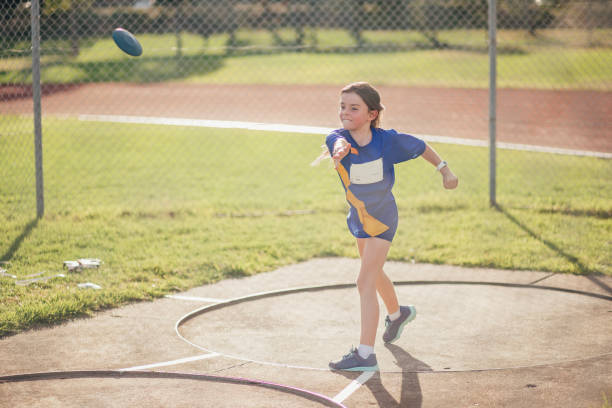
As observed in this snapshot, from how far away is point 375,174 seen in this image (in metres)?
4.71

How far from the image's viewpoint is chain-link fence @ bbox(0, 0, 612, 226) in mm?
10734

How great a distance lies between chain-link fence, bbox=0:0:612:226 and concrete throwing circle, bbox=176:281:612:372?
3510 mm

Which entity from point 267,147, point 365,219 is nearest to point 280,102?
point 267,147

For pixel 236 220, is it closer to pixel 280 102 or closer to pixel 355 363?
pixel 355 363

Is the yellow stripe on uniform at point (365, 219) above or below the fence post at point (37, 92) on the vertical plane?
below

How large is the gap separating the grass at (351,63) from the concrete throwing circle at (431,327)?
13.7m

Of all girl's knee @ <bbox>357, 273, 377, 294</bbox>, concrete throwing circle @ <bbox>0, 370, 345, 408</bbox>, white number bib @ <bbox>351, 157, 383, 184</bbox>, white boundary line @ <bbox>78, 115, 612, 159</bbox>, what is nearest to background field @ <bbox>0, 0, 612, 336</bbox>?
white boundary line @ <bbox>78, 115, 612, 159</bbox>

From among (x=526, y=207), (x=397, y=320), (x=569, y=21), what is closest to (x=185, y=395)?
(x=397, y=320)

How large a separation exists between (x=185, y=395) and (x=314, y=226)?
4630mm

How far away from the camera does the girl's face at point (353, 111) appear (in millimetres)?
4711

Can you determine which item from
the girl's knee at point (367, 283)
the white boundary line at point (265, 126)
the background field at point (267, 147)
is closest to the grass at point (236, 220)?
the background field at point (267, 147)

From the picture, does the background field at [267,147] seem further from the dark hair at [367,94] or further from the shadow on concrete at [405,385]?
the dark hair at [367,94]

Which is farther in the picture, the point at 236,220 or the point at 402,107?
the point at 402,107

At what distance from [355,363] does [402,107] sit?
15938 mm
